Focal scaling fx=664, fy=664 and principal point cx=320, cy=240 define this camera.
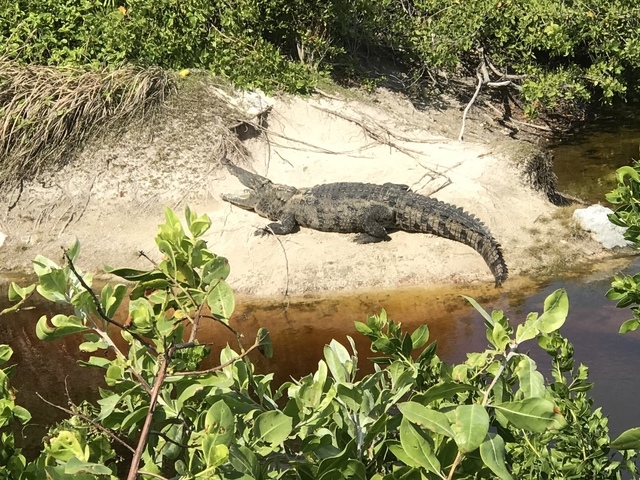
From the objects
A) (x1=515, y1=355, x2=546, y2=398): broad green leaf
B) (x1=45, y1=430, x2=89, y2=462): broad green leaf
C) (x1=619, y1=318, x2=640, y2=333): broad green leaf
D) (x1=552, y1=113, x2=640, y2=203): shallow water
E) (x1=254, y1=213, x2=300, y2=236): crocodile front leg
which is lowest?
(x1=254, y1=213, x2=300, y2=236): crocodile front leg

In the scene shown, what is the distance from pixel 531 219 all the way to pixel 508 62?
472 cm

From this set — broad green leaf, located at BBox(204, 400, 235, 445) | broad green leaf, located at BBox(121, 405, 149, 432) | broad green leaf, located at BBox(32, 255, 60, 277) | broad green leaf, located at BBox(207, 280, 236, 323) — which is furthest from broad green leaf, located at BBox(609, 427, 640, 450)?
broad green leaf, located at BBox(32, 255, 60, 277)

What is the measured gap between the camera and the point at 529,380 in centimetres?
140

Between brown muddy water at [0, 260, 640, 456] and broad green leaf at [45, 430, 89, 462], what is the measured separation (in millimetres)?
3755

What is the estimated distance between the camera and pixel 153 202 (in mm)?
8312

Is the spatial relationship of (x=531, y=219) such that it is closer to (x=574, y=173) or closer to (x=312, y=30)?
(x=574, y=173)

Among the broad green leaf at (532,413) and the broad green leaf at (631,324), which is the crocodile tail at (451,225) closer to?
the broad green leaf at (631,324)

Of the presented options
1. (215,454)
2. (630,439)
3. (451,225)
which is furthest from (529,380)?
(451,225)

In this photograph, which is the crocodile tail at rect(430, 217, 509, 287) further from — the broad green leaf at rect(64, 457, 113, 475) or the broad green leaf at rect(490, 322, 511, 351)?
the broad green leaf at rect(64, 457, 113, 475)

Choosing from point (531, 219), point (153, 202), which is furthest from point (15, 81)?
point (531, 219)

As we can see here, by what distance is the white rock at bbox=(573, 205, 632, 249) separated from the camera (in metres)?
6.99

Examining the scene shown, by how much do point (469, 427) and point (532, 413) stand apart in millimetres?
144

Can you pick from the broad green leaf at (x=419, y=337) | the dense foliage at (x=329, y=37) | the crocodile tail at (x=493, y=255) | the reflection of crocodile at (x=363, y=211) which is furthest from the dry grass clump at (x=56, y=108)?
the broad green leaf at (x=419, y=337)

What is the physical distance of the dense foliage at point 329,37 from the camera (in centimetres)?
927
